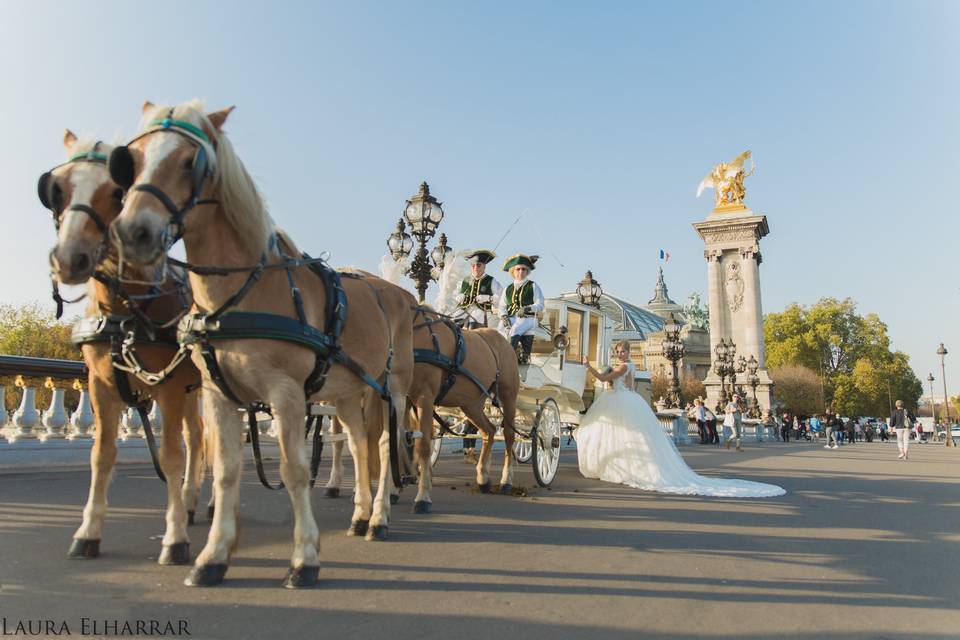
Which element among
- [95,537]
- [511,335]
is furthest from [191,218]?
[511,335]

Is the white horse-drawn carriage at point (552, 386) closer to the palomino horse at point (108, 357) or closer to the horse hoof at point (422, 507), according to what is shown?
the horse hoof at point (422, 507)

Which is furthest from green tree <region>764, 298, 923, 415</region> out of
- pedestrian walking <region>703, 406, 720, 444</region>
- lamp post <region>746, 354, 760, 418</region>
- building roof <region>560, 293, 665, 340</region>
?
pedestrian walking <region>703, 406, 720, 444</region>

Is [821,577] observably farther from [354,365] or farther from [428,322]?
[428,322]

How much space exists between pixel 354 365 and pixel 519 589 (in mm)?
1756

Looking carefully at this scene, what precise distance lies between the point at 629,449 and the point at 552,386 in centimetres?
145

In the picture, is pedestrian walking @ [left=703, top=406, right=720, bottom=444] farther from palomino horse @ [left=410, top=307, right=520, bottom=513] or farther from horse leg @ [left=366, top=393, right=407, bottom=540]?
horse leg @ [left=366, top=393, right=407, bottom=540]

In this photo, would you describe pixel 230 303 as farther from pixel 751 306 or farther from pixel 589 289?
pixel 751 306

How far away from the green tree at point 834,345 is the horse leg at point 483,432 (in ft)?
251

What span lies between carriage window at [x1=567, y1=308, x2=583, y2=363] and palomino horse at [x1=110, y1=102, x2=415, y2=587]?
8116mm

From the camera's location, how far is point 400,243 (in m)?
14.1

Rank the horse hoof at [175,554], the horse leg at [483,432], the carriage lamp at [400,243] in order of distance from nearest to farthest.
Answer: the horse hoof at [175,554]
the horse leg at [483,432]
the carriage lamp at [400,243]

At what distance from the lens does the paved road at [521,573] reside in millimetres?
3336

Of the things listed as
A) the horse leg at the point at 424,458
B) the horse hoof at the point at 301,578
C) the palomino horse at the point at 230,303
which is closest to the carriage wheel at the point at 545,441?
the horse leg at the point at 424,458

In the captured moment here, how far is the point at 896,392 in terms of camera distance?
80.0 meters
